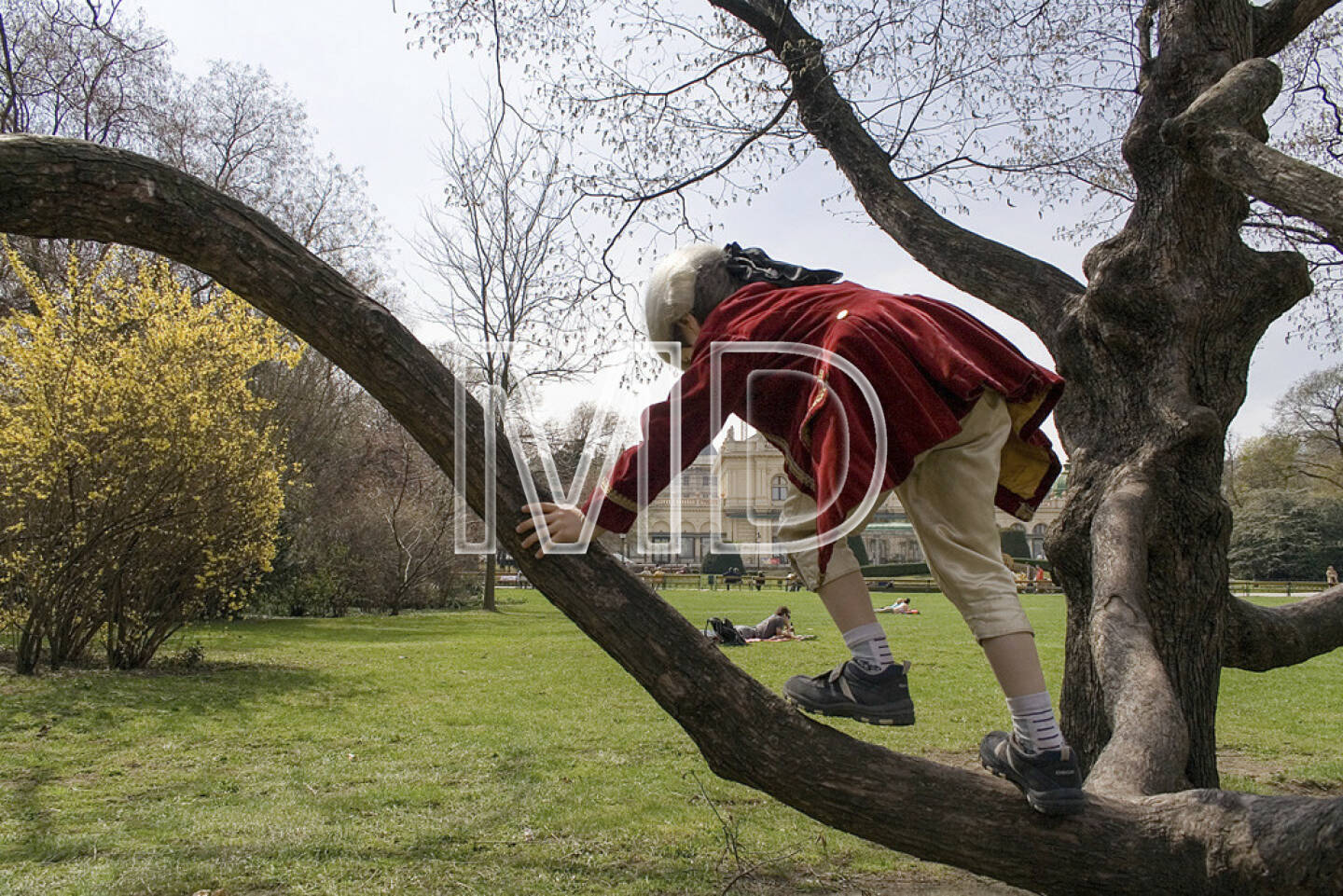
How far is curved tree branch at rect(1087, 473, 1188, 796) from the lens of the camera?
111 inches

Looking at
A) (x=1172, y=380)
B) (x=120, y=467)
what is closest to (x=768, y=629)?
(x=120, y=467)

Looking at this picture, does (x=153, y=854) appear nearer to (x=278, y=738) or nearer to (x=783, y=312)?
(x=278, y=738)

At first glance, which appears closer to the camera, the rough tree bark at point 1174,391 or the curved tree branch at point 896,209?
the rough tree bark at point 1174,391

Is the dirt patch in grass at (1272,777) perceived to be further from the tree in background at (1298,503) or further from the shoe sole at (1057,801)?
the tree in background at (1298,503)

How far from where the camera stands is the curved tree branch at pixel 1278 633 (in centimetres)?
430

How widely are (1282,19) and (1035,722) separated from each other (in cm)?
394

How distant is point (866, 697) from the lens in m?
2.64

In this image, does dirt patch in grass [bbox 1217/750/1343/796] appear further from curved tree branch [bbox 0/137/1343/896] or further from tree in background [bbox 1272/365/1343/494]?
tree in background [bbox 1272/365/1343/494]

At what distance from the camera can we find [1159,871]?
2494 mm

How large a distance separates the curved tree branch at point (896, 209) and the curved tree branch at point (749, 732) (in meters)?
2.79

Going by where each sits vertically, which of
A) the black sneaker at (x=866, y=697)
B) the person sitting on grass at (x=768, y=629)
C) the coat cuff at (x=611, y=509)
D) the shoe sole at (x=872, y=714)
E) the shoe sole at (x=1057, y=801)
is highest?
the coat cuff at (x=611, y=509)

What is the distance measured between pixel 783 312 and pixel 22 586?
11103 mm

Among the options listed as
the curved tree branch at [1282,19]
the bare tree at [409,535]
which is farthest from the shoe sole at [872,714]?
the bare tree at [409,535]

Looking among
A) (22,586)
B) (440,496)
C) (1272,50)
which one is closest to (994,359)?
(1272,50)
